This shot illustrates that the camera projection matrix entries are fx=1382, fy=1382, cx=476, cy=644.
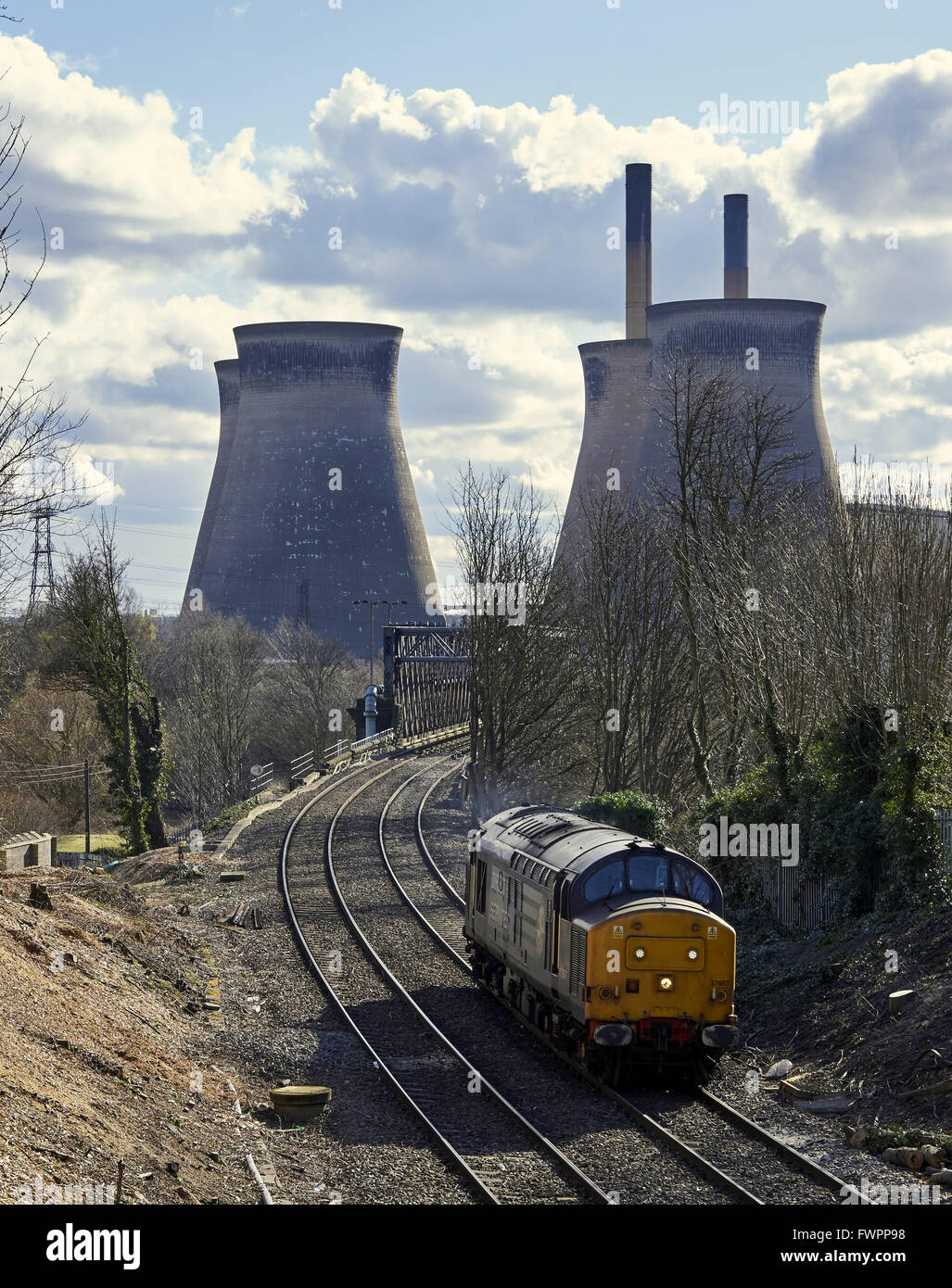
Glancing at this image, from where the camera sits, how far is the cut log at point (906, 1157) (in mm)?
9508

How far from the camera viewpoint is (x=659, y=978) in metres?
11.8

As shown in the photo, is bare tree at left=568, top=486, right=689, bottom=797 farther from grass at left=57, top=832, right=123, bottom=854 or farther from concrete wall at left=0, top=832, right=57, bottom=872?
grass at left=57, top=832, right=123, bottom=854

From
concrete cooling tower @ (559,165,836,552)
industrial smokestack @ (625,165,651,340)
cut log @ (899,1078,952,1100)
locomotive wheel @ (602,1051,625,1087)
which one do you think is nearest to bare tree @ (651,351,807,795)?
locomotive wheel @ (602,1051,625,1087)

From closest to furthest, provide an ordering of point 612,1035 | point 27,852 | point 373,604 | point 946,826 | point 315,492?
point 612,1035, point 946,826, point 27,852, point 373,604, point 315,492

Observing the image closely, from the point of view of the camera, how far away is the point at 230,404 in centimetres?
8762

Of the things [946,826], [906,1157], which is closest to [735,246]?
[946,826]

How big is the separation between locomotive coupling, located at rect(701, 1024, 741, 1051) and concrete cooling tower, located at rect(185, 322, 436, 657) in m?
65.4

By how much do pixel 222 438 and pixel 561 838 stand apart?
76.6m

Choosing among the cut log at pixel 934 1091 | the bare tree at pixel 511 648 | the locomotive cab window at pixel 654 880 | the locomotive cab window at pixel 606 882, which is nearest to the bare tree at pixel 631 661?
the bare tree at pixel 511 648

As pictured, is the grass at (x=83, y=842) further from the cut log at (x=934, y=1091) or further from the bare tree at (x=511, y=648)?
the cut log at (x=934, y=1091)

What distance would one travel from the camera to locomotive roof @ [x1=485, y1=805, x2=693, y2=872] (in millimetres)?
12555

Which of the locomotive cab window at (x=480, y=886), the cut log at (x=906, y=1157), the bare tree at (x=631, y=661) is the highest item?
the bare tree at (x=631, y=661)

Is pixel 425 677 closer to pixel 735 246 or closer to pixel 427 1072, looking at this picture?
pixel 735 246

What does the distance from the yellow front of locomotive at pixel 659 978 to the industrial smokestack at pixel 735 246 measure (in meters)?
66.1
